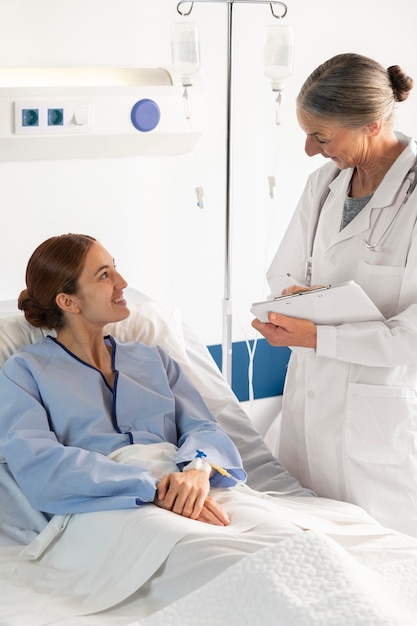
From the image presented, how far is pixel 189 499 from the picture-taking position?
2.04 metres

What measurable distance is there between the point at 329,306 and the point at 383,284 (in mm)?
145

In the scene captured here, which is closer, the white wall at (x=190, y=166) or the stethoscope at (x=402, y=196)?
the stethoscope at (x=402, y=196)

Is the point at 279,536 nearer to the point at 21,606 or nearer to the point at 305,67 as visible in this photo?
the point at 21,606

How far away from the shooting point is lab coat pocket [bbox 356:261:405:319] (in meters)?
2.18

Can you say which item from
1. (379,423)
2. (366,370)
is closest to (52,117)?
(366,370)

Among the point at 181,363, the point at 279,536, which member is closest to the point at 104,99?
the point at 181,363

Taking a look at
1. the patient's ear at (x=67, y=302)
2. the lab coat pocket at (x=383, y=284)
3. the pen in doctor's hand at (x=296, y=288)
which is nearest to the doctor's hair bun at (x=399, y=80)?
the lab coat pocket at (x=383, y=284)

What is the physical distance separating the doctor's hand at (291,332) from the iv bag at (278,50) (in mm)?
1015

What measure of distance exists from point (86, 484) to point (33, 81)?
1.30 meters

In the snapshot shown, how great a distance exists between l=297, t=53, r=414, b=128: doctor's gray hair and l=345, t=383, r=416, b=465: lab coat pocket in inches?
25.6

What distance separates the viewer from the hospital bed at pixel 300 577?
5.10ft

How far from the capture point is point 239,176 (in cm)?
337

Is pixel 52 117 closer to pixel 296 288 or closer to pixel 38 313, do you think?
pixel 38 313

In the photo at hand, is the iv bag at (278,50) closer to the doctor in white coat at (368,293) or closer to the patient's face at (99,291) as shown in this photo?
the doctor in white coat at (368,293)
